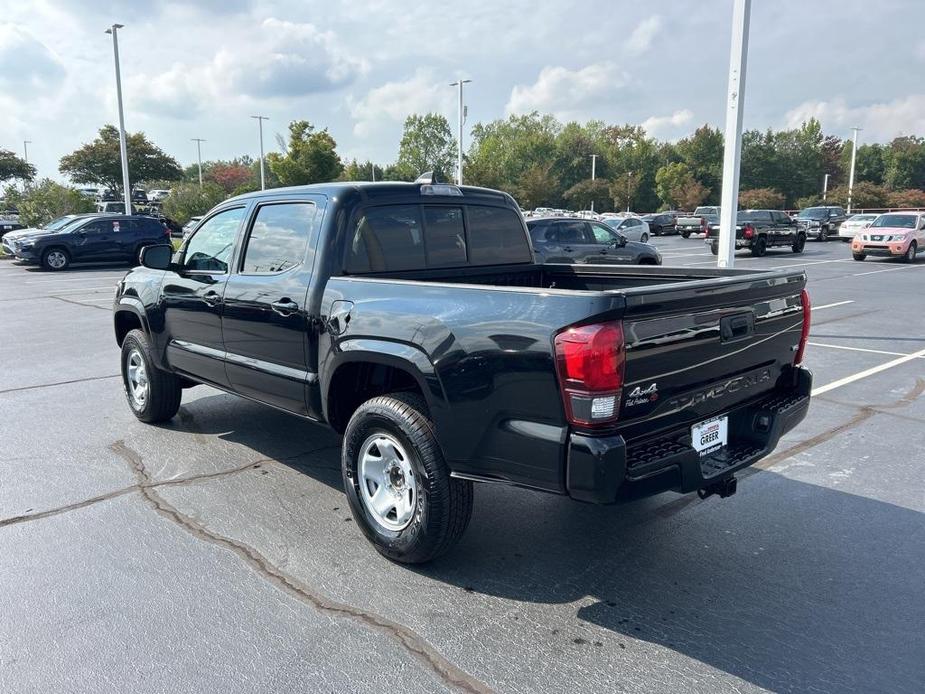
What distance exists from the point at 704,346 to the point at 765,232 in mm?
27456

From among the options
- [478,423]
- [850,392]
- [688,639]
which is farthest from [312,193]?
[850,392]

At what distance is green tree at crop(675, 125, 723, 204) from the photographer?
87.4m

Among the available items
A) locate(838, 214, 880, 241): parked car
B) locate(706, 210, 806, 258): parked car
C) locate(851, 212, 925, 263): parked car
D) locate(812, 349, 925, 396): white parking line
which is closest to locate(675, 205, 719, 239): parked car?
locate(838, 214, 880, 241): parked car

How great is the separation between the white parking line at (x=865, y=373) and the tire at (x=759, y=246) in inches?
768

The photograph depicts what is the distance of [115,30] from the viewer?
29219 mm

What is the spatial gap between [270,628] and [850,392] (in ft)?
20.9

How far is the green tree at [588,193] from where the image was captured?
79.9 meters

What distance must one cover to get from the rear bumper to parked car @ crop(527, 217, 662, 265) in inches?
519

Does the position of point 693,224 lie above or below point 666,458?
above

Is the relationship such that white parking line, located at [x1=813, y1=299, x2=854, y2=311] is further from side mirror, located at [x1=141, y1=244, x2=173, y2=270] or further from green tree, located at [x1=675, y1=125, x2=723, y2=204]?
green tree, located at [x1=675, y1=125, x2=723, y2=204]

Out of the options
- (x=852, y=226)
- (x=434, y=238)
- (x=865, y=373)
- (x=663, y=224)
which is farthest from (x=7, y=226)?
(x=852, y=226)

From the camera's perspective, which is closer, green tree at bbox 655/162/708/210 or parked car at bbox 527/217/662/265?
parked car at bbox 527/217/662/265

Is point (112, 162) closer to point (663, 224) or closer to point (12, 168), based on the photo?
point (12, 168)

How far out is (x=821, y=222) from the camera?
128 ft
